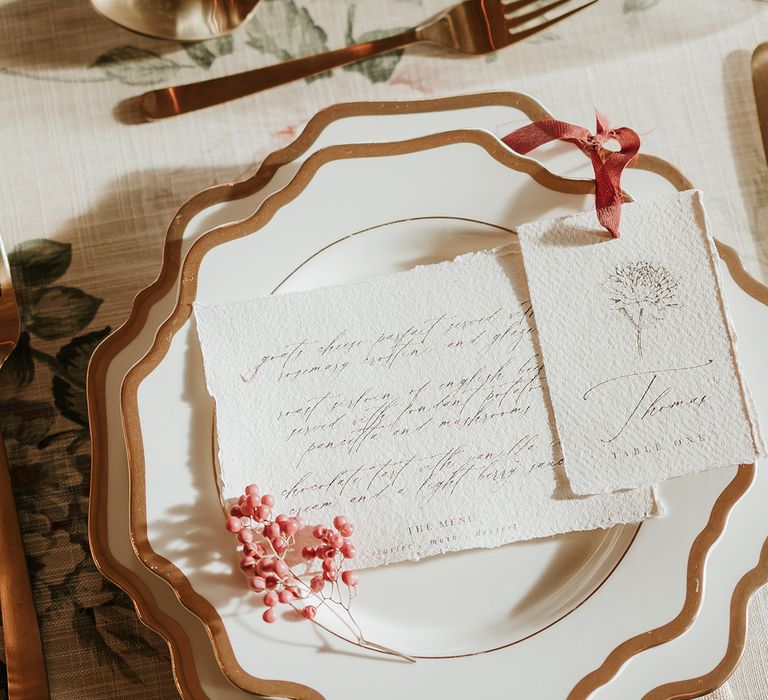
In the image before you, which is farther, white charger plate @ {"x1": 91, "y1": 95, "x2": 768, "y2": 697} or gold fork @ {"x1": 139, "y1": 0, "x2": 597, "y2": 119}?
gold fork @ {"x1": 139, "y1": 0, "x2": 597, "y2": 119}

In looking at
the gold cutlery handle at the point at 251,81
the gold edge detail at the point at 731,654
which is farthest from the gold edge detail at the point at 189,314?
the gold edge detail at the point at 731,654

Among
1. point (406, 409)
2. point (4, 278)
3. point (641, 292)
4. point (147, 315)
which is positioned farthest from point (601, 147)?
point (4, 278)

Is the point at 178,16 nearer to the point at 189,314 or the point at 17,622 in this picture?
the point at 189,314

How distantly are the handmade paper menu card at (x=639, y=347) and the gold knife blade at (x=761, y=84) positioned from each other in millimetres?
146

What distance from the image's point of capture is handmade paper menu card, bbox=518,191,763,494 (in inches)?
18.1

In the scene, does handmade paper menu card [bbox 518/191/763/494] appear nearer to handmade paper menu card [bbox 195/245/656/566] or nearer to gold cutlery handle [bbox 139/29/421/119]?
handmade paper menu card [bbox 195/245/656/566]

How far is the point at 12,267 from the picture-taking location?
0.54m

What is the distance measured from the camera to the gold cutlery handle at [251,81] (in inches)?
21.5

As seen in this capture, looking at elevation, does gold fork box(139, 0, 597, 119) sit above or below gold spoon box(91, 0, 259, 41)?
below

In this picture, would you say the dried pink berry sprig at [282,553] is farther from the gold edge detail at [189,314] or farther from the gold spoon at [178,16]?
the gold spoon at [178,16]

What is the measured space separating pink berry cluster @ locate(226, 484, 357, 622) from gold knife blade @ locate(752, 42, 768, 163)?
1.49 feet

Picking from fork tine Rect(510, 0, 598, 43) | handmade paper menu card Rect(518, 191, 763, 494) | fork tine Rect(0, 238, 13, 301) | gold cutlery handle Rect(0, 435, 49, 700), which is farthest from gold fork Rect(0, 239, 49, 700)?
fork tine Rect(510, 0, 598, 43)

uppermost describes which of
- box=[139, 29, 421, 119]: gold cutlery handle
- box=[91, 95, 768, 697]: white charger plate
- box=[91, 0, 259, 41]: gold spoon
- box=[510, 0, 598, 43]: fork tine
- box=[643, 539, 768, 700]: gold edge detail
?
box=[91, 0, 259, 41]: gold spoon

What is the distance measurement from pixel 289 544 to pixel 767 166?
0.48m
